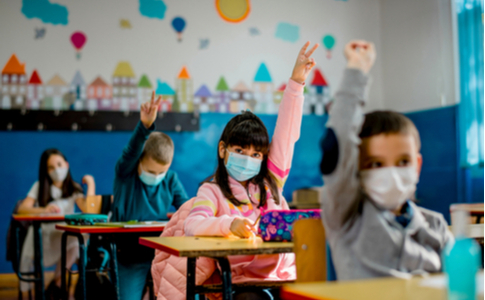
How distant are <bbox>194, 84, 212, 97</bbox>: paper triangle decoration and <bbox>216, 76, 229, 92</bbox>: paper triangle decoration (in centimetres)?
12

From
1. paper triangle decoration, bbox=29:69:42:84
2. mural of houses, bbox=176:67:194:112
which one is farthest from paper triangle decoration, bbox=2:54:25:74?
mural of houses, bbox=176:67:194:112

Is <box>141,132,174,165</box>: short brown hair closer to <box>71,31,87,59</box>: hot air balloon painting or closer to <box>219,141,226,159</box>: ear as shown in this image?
<box>219,141,226,159</box>: ear

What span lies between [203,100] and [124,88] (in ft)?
2.82

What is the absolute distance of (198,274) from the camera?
1.69 meters

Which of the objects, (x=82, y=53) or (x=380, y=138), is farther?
(x=82, y=53)

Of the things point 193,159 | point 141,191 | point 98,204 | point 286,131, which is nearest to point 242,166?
point 286,131

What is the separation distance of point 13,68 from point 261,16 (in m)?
2.78

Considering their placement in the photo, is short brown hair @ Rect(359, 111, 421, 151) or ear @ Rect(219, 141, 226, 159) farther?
ear @ Rect(219, 141, 226, 159)

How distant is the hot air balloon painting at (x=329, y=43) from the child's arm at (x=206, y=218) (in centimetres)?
447

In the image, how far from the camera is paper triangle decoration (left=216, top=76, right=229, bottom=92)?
5617mm

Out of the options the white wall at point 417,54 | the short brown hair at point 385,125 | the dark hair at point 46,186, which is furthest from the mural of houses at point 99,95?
the short brown hair at point 385,125

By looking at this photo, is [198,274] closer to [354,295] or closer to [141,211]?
[354,295]

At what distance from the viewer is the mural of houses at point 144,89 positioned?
5379 mm

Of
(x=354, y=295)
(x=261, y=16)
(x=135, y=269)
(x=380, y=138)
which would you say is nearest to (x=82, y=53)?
(x=261, y=16)
